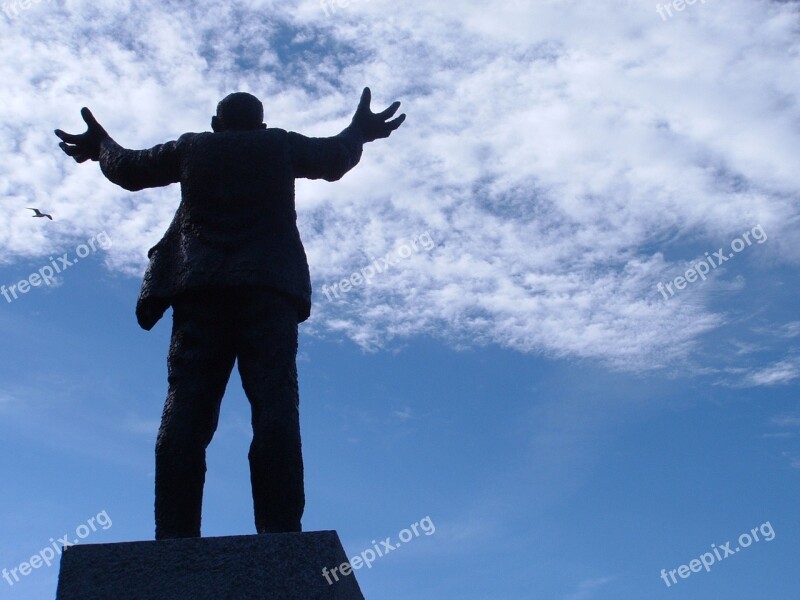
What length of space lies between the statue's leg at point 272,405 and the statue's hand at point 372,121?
4.98ft

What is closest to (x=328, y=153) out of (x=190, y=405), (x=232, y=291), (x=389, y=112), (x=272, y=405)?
(x=389, y=112)

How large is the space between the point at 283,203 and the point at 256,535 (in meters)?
2.13

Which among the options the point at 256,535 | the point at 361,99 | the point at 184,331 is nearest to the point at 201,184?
the point at 184,331

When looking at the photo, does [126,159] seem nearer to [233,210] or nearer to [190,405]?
[233,210]

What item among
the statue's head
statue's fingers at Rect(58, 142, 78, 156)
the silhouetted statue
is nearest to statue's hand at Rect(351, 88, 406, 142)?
the silhouetted statue

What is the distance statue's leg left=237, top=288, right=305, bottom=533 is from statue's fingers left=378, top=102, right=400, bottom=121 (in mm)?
1692

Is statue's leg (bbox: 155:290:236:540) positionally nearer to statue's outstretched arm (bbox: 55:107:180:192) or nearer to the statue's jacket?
the statue's jacket

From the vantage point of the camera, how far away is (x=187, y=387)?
5574 mm

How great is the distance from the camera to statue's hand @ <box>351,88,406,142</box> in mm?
6586

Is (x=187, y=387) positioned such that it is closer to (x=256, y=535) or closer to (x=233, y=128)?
(x=256, y=535)

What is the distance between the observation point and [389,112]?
22.1 feet

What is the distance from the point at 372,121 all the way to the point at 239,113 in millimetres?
942

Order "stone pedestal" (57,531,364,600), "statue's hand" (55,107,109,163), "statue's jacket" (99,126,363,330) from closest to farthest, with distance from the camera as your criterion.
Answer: "stone pedestal" (57,531,364,600) < "statue's jacket" (99,126,363,330) < "statue's hand" (55,107,109,163)

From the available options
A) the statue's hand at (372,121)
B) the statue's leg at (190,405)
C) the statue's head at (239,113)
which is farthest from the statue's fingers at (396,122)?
the statue's leg at (190,405)
